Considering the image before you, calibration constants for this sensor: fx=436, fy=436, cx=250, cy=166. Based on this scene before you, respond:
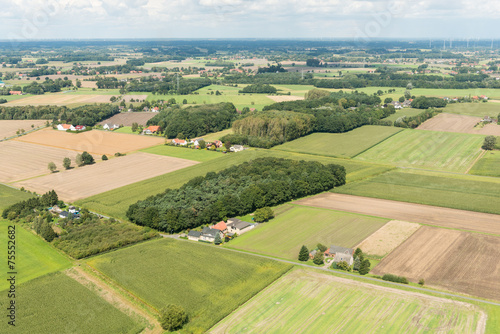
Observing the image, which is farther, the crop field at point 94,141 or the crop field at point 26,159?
the crop field at point 94,141

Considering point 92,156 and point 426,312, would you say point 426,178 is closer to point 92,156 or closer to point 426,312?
point 426,312

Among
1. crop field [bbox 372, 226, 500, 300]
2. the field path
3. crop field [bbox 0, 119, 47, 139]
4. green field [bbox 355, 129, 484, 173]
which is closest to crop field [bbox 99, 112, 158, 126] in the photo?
crop field [bbox 0, 119, 47, 139]

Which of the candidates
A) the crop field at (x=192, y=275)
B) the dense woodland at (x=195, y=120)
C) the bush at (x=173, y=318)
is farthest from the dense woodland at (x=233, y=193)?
the dense woodland at (x=195, y=120)

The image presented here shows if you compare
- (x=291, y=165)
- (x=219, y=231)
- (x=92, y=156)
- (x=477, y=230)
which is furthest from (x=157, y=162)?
(x=477, y=230)

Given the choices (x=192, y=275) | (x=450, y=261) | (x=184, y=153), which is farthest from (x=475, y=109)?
(x=192, y=275)

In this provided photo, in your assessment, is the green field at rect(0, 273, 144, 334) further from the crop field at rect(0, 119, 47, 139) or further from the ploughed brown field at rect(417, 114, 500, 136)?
the ploughed brown field at rect(417, 114, 500, 136)

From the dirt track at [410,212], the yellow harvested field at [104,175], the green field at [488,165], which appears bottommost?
the dirt track at [410,212]

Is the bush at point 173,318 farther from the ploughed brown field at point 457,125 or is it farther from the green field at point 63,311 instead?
the ploughed brown field at point 457,125
